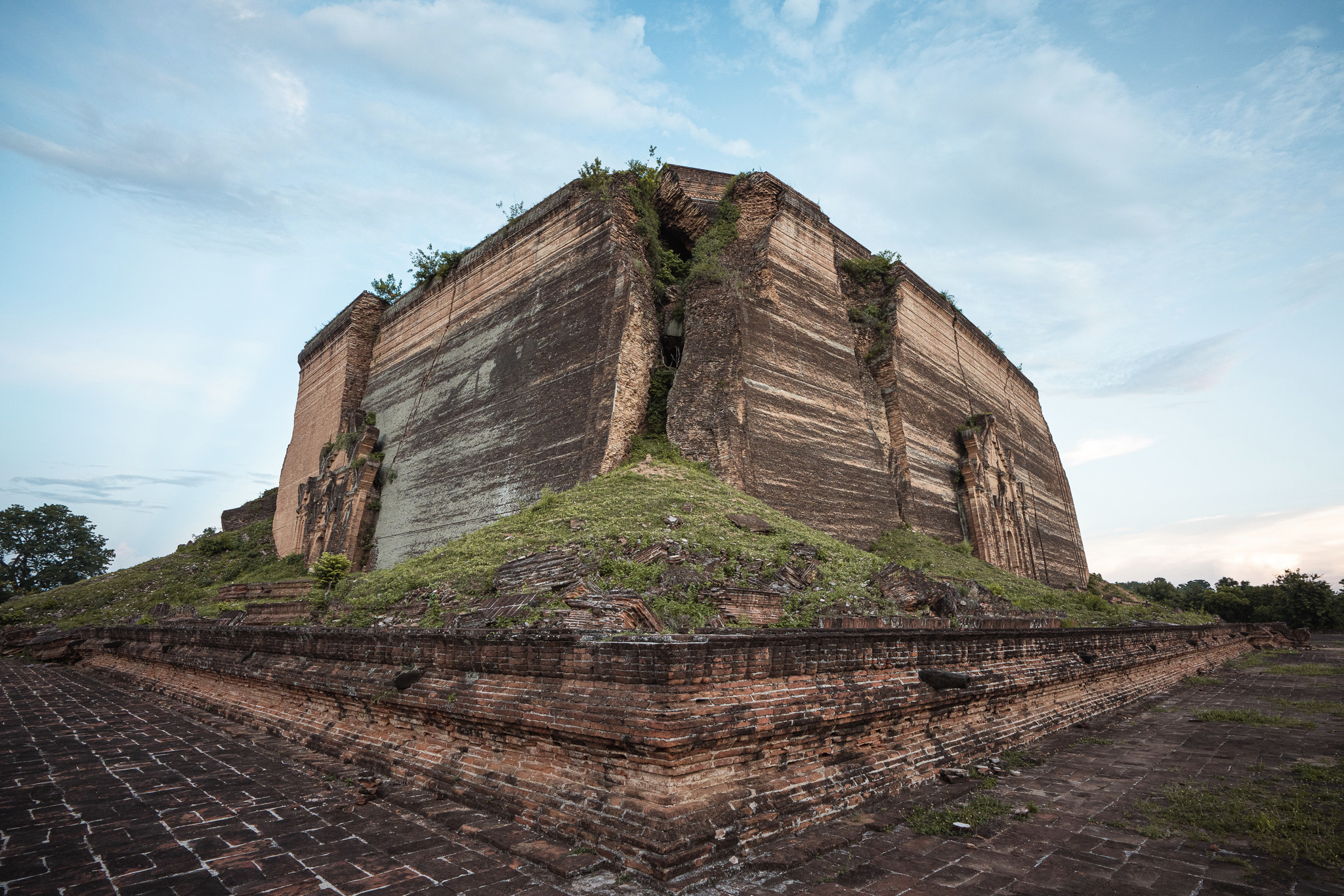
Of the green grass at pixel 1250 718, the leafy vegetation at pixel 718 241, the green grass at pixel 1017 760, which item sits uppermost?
the leafy vegetation at pixel 718 241

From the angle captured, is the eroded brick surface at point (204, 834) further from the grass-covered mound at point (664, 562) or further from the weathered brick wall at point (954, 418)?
the weathered brick wall at point (954, 418)

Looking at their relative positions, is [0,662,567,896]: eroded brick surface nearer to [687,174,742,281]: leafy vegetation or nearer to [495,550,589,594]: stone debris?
[495,550,589,594]: stone debris

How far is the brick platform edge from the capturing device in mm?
2756

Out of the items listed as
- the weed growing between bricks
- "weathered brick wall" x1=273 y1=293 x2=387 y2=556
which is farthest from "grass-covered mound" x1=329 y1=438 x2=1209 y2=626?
"weathered brick wall" x1=273 y1=293 x2=387 y2=556

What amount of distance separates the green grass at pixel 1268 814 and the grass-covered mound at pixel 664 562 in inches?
136

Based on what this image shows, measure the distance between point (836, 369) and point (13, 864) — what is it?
13.7 meters

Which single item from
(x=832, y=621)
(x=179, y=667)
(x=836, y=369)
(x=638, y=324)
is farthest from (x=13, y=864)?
(x=836, y=369)

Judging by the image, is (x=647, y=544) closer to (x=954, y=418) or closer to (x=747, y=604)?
(x=747, y=604)

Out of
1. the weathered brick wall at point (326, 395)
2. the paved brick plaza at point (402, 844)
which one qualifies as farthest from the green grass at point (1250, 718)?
the weathered brick wall at point (326, 395)

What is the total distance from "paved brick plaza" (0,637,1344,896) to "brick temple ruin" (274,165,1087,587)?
7221 mm

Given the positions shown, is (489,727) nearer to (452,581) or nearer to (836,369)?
(452,581)

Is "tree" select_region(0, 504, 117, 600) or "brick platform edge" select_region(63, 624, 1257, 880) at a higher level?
"tree" select_region(0, 504, 117, 600)

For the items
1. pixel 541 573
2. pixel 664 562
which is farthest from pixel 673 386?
pixel 541 573

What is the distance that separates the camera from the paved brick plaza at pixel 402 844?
255cm
